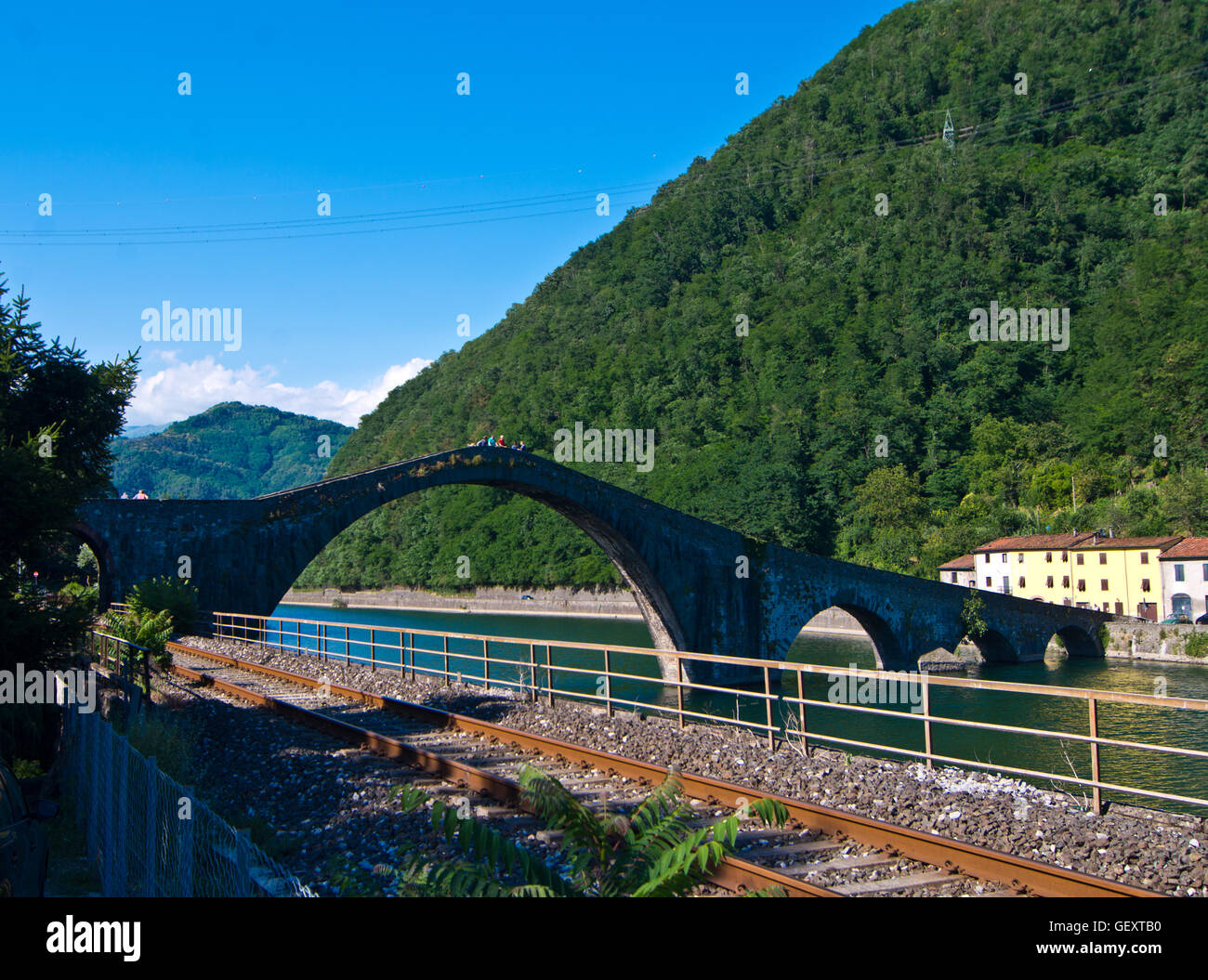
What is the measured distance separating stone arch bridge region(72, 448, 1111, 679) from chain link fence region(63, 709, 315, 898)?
19.8 metres

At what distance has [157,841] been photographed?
5.06 metres

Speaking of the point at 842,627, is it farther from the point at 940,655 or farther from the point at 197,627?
the point at 197,627

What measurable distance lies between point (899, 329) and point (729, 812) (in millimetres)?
71550

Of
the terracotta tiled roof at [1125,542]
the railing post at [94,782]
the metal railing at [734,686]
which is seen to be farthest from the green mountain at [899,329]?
the railing post at [94,782]

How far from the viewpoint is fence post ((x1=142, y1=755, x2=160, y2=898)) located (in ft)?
16.0

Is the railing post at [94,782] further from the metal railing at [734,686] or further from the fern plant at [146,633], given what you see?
the fern plant at [146,633]

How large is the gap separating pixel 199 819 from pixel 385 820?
2160 millimetres

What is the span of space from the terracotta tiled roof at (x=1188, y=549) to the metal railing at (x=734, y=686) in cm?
1320

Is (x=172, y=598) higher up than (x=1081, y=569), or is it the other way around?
(x=172, y=598)

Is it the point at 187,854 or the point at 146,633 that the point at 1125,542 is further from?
the point at 187,854

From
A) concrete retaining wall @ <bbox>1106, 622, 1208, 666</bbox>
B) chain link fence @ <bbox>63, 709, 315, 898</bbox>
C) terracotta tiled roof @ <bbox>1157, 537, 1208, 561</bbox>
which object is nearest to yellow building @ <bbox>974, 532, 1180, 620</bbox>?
terracotta tiled roof @ <bbox>1157, 537, 1208, 561</bbox>

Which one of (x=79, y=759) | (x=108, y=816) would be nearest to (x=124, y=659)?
(x=79, y=759)

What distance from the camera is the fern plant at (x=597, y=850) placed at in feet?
12.4
